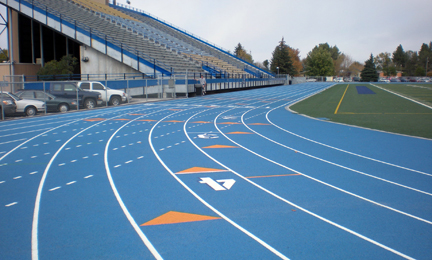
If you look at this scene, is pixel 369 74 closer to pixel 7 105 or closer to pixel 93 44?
pixel 93 44

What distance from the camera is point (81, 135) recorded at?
43.5 ft

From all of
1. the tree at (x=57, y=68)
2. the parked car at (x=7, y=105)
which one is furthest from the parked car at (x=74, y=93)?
the tree at (x=57, y=68)

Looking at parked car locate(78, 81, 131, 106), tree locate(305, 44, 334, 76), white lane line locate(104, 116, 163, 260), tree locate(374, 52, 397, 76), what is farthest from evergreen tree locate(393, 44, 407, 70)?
white lane line locate(104, 116, 163, 260)

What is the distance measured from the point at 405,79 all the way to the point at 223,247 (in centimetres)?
11204

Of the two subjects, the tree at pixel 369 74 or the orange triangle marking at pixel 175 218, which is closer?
the orange triangle marking at pixel 175 218

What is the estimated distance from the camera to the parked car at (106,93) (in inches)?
915

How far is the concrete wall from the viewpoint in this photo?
123 feet

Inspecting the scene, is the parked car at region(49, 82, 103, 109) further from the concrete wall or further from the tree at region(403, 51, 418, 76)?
the tree at region(403, 51, 418, 76)


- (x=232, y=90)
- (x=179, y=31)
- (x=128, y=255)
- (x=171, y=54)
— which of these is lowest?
(x=128, y=255)

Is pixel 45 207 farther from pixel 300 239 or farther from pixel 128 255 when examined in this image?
pixel 300 239

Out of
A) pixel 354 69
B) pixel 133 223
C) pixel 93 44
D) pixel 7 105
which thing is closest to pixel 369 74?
pixel 354 69

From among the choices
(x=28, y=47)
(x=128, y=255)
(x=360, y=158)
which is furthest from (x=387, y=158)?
(x=28, y=47)

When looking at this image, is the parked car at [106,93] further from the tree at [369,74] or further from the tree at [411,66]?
the tree at [411,66]

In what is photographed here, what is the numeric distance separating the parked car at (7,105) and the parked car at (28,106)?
31 cm
